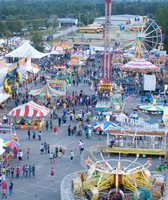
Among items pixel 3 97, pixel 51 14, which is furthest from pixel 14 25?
pixel 3 97

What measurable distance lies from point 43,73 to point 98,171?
3456cm

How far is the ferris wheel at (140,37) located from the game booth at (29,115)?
74.9ft

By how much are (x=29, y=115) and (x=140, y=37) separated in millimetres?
24721

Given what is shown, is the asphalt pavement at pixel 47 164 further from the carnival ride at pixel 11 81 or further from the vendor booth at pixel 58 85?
the vendor booth at pixel 58 85

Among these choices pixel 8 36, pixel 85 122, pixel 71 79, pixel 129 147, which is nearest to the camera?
pixel 129 147

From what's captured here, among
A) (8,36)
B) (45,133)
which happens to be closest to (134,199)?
(45,133)

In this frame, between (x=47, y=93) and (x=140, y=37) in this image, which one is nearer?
Result: (x=47, y=93)

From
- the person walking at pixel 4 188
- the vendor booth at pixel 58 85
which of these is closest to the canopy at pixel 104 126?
→ the person walking at pixel 4 188

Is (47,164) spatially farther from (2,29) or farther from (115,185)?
(2,29)

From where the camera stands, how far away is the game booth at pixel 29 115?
36219 millimetres

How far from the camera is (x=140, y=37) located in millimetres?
57938

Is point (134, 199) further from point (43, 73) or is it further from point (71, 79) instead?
point (43, 73)

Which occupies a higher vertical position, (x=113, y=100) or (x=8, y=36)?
(x=8, y=36)

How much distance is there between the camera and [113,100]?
42.4 metres
